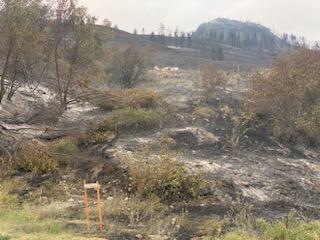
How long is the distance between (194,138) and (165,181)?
5.09m

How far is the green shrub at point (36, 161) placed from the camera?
536 inches

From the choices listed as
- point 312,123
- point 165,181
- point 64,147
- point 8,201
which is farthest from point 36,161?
point 312,123

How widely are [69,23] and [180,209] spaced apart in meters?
10.8

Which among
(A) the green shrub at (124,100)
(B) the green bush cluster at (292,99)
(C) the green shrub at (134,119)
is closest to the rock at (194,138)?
(C) the green shrub at (134,119)

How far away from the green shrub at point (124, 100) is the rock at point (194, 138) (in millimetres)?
3167

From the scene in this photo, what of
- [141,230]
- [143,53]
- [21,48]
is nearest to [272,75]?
[21,48]

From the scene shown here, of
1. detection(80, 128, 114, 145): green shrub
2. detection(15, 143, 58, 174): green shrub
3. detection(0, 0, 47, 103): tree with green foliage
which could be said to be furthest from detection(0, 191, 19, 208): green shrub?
detection(0, 0, 47, 103): tree with green foliage

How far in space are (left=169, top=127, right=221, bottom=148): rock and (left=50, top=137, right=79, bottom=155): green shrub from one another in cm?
306

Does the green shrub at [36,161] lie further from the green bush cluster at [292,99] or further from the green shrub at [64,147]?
the green bush cluster at [292,99]

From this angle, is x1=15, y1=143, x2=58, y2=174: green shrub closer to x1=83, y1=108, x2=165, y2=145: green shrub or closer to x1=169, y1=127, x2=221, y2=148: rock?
x1=83, y1=108, x2=165, y2=145: green shrub

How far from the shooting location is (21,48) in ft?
52.3

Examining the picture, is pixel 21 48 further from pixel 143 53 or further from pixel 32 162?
pixel 143 53

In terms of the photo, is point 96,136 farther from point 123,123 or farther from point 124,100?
point 124,100

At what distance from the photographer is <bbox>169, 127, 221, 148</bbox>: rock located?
53.2 ft
